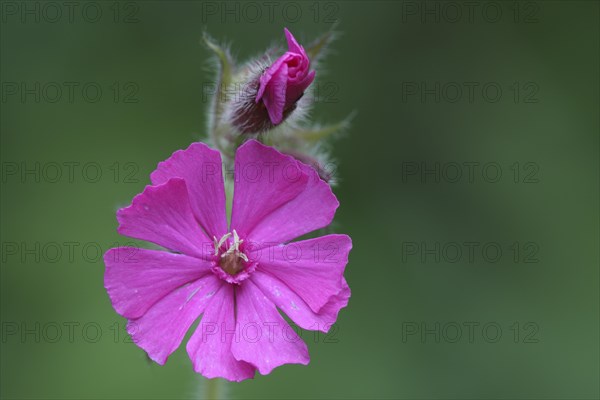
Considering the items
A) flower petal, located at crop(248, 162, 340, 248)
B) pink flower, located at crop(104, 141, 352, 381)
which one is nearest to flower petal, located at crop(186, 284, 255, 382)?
pink flower, located at crop(104, 141, 352, 381)

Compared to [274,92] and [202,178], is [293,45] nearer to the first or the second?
[274,92]

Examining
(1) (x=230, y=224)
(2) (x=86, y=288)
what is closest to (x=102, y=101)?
(2) (x=86, y=288)

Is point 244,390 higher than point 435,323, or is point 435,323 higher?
point 435,323

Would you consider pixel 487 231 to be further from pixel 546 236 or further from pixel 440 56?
pixel 440 56

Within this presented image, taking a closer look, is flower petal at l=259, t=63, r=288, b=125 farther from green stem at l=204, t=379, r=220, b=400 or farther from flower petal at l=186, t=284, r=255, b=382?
green stem at l=204, t=379, r=220, b=400

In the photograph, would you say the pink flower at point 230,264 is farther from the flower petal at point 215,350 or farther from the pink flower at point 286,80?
the pink flower at point 286,80

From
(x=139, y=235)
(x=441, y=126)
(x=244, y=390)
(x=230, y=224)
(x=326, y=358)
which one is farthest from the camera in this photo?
(x=441, y=126)

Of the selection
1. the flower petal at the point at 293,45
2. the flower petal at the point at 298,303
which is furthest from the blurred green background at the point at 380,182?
the flower petal at the point at 293,45
